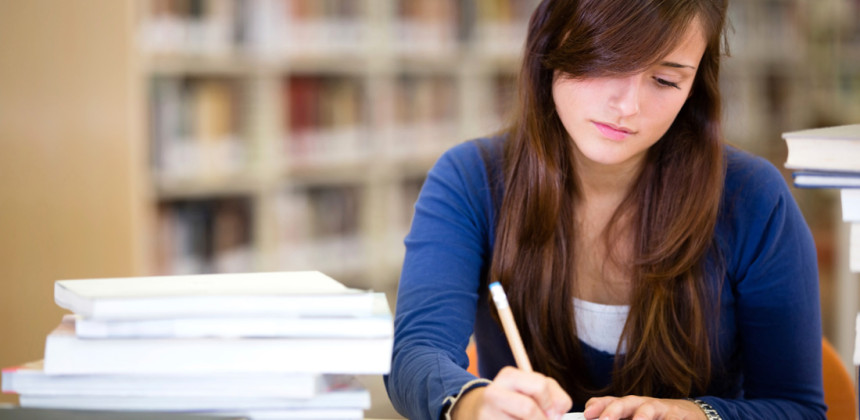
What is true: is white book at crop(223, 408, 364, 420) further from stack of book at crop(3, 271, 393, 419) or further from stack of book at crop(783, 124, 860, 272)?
stack of book at crop(783, 124, 860, 272)

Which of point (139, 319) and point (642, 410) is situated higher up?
point (139, 319)

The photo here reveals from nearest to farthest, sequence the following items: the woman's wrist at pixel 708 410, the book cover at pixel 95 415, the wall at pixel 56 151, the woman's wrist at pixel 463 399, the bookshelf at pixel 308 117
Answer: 1. the book cover at pixel 95 415
2. the woman's wrist at pixel 463 399
3. the woman's wrist at pixel 708 410
4. the wall at pixel 56 151
5. the bookshelf at pixel 308 117

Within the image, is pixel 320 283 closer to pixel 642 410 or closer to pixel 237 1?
pixel 642 410

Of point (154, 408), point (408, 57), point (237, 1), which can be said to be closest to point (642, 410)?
point (154, 408)

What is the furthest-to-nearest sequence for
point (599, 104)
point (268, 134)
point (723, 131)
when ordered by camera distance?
point (268, 134), point (723, 131), point (599, 104)

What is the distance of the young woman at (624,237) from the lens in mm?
1026

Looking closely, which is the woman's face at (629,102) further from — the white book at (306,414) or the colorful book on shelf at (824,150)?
the white book at (306,414)

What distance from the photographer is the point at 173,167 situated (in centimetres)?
242

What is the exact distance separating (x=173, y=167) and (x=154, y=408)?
1841mm

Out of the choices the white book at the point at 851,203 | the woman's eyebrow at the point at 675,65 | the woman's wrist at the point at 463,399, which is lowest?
the woman's wrist at the point at 463,399

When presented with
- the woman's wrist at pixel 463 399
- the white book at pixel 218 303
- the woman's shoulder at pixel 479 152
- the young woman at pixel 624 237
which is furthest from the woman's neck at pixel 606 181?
the white book at pixel 218 303

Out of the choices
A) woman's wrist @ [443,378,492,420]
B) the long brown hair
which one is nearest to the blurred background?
the long brown hair

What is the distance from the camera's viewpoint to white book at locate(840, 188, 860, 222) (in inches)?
33.5

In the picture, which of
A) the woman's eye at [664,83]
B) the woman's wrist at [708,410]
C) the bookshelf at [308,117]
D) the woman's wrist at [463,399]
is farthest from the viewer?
the bookshelf at [308,117]
